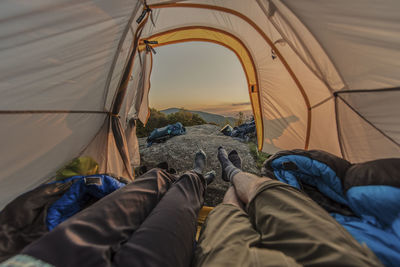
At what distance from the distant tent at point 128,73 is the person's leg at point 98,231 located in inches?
40.3

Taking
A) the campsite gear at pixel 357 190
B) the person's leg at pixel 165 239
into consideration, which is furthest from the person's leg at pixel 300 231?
the person's leg at pixel 165 239

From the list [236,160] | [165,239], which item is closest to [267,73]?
[236,160]

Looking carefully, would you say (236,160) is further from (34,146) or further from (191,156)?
(34,146)

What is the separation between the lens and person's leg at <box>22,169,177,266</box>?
21.1 inches

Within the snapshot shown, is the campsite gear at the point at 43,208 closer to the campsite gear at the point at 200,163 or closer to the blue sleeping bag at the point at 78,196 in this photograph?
the blue sleeping bag at the point at 78,196

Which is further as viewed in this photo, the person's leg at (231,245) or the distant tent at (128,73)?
the distant tent at (128,73)

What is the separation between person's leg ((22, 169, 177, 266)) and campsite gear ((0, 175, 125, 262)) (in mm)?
323

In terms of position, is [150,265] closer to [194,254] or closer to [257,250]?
[194,254]

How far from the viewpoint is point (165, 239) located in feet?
2.13

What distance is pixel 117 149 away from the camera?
6.66 feet

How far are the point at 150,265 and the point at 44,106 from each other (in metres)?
1.54

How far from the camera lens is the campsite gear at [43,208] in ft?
2.66

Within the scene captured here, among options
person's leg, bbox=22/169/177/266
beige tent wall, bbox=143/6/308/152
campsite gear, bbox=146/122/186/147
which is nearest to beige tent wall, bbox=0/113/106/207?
person's leg, bbox=22/169/177/266

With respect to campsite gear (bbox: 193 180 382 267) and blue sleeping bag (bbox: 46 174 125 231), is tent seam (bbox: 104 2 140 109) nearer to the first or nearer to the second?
blue sleeping bag (bbox: 46 174 125 231)
